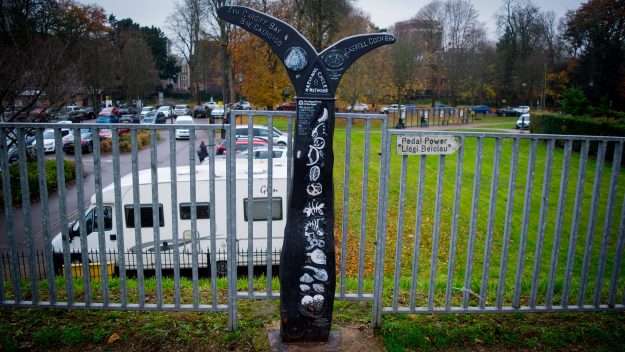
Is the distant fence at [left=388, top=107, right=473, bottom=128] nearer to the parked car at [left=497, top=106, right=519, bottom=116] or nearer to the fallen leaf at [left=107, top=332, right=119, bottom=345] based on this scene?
the parked car at [left=497, top=106, right=519, bottom=116]

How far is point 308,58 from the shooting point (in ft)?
14.1

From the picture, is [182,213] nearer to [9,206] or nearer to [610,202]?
[9,206]

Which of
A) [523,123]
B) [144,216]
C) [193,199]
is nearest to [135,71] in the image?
[523,123]

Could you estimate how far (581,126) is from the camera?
88.6 ft

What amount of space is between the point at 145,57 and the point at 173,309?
153ft

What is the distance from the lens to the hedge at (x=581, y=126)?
909 inches

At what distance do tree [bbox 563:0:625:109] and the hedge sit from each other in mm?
16772

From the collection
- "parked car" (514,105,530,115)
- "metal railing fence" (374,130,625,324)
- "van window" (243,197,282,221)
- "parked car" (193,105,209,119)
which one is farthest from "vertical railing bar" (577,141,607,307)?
"parked car" (514,105,530,115)

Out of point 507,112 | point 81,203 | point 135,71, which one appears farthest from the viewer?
point 507,112

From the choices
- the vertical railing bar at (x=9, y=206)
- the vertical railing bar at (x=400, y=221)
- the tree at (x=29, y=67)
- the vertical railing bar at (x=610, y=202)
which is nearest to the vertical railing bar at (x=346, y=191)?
the vertical railing bar at (x=400, y=221)

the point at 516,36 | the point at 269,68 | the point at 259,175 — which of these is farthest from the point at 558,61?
the point at 259,175

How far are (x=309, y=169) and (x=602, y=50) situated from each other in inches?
2066

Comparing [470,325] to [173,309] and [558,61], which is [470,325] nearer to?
[173,309]

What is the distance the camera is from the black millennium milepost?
14.1 ft
